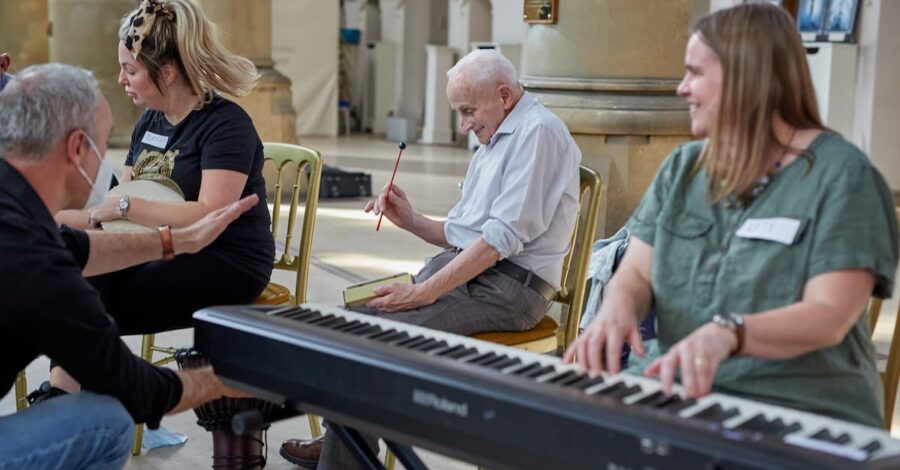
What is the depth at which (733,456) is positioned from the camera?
164cm

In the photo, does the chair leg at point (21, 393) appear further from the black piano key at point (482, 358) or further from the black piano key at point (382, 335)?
the black piano key at point (482, 358)

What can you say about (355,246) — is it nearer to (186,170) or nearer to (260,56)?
(260,56)

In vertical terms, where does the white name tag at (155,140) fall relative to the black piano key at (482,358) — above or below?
above

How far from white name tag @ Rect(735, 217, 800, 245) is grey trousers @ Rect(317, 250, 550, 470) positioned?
1.26 metres

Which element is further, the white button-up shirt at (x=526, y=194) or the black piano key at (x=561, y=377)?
the white button-up shirt at (x=526, y=194)

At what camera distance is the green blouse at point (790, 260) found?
2.14m

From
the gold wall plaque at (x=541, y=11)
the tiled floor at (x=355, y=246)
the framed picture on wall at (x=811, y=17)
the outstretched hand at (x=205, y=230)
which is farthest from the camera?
the framed picture on wall at (x=811, y=17)

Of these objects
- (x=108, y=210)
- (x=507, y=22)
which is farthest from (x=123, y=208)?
(x=507, y=22)

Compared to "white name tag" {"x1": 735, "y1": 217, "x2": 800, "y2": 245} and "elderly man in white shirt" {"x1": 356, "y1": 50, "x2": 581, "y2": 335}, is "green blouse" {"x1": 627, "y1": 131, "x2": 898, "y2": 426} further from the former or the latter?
"elderly man in white shirt" {"x1": 356, "y1": 50, "x2": 581, "y2": 335}

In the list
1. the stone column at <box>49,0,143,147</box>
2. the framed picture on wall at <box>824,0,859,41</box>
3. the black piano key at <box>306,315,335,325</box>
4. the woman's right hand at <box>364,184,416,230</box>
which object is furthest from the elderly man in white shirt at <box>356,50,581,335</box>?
the stone column at <box>49,0,143,147</box>

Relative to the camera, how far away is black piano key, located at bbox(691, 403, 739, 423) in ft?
5.94

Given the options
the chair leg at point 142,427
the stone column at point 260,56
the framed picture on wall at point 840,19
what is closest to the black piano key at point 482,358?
the chair leg at point 142,427

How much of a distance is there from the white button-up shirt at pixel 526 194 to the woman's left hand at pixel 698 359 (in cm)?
131

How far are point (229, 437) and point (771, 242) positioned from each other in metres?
1.61
